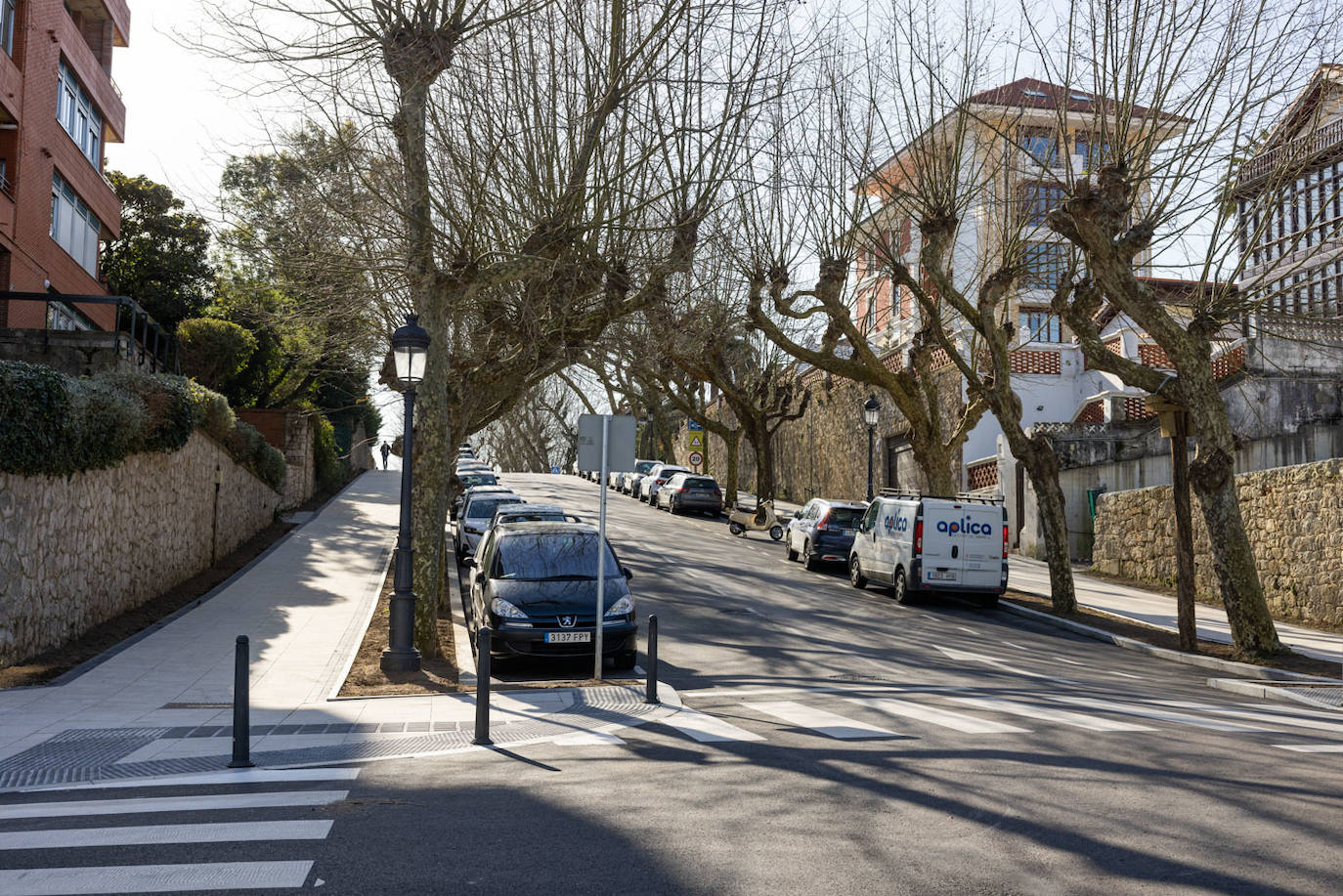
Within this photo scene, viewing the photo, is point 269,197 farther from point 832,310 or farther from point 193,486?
→ point 832,310

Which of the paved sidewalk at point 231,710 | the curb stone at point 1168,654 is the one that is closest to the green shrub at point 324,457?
the paved sidewalk at point 231,710

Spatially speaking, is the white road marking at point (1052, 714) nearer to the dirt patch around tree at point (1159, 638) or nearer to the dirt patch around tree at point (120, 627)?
the dirt patch around tree at point (1159, 638)

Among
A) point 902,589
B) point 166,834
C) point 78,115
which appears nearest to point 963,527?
point 902,589

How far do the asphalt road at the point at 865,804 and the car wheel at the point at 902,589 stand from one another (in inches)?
354

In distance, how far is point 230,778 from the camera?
7.60 metres

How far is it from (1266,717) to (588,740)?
6.70 meters

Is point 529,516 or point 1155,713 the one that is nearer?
point 1155,713

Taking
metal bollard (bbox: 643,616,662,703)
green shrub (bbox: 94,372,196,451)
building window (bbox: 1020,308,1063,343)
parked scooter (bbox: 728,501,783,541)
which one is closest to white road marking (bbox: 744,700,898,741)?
metal bollard (bbox: 643,616,662,703)

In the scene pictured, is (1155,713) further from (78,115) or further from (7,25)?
(78,115)

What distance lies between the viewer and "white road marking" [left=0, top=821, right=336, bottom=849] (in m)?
5.67

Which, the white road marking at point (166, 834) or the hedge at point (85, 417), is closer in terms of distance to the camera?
the white road marking at point (166, 834)

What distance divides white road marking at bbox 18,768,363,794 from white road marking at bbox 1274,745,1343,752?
6927 millimetres

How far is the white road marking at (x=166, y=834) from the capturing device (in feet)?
18.6

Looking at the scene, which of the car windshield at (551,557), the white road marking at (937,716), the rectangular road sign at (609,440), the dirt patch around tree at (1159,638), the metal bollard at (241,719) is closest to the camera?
the metal bollard at (241,719)
